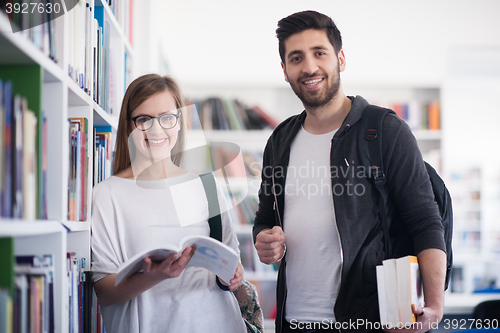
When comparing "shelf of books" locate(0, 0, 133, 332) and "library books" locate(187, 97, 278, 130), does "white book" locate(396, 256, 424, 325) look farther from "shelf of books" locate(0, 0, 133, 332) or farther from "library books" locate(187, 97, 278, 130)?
"library books" locate(187, 97, 278, 130)

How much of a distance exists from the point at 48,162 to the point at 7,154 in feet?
0.81

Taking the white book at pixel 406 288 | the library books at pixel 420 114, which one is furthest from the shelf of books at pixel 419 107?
the white book at pixel 406 288

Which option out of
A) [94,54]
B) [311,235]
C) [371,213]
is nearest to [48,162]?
[94,54]

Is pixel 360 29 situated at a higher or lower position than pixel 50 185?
higher

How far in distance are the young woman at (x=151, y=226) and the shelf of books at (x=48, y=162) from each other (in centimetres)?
10

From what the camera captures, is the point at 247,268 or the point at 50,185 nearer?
the point at 50,185

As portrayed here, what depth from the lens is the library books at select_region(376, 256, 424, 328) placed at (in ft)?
3.44

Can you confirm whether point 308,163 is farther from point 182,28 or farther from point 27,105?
point 182,28

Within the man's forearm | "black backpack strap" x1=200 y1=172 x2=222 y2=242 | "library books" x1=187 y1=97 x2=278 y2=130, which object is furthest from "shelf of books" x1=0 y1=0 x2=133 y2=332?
"library books" x1=187 y1=97 x2=278 y2=130

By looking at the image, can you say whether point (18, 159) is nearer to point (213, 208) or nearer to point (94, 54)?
point (213, 208)

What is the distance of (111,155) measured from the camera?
1694mm

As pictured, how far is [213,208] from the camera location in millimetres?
1282

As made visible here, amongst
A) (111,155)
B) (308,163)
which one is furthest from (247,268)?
(308,163)

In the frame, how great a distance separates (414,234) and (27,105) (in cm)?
99
